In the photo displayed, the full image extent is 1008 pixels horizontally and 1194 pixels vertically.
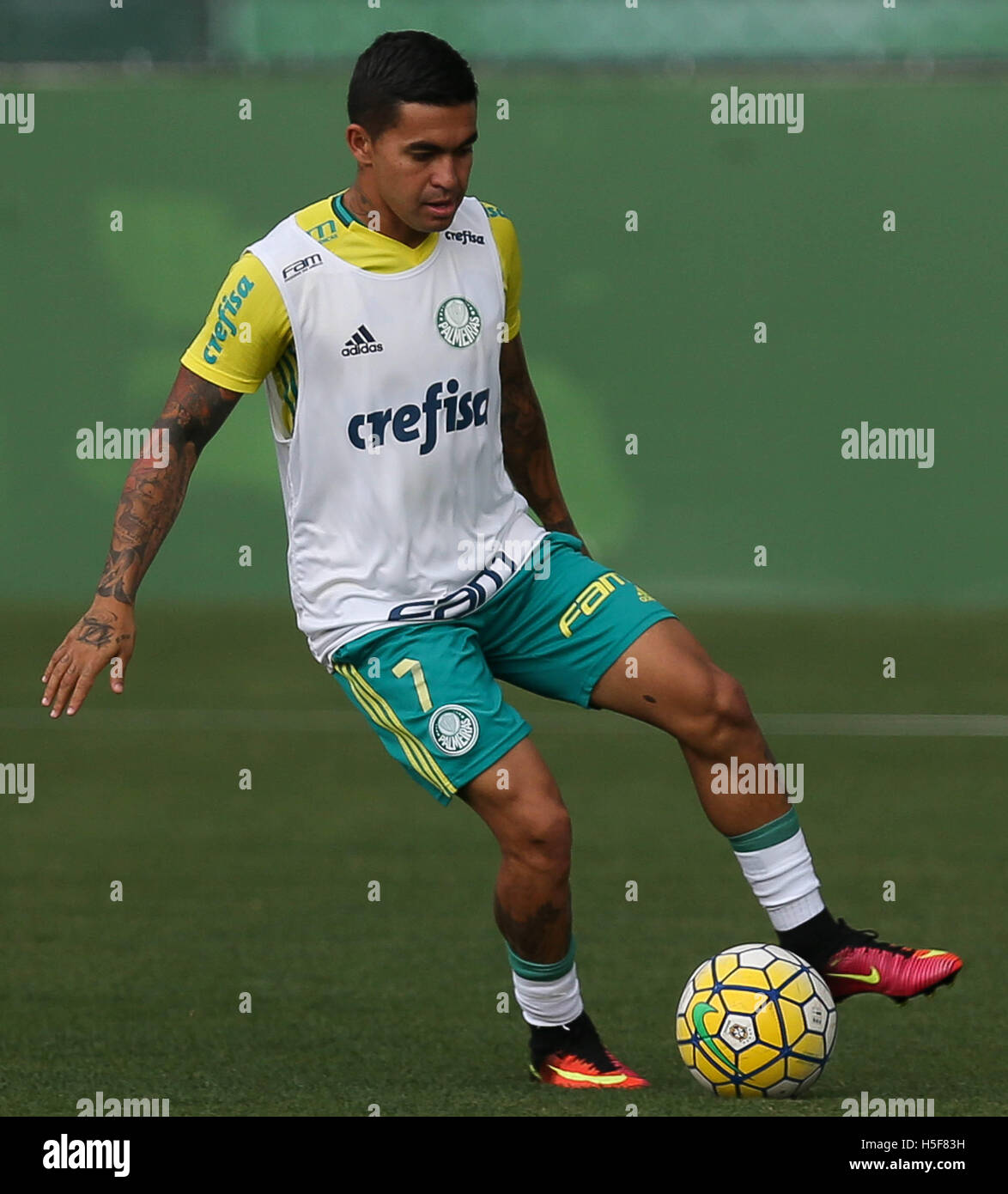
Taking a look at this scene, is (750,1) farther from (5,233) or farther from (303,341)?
(303,341)

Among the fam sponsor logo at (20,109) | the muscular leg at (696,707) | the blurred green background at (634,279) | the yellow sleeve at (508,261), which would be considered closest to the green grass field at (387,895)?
the muscular leg at (696,707)

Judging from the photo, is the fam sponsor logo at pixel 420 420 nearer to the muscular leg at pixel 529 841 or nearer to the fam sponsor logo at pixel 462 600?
the fam sponsor logo at pixel 462 600

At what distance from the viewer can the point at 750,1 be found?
1578 cm

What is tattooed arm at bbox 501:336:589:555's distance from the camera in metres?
5.24

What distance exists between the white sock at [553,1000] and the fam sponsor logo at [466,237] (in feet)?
5.36

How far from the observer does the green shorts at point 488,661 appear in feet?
15.5

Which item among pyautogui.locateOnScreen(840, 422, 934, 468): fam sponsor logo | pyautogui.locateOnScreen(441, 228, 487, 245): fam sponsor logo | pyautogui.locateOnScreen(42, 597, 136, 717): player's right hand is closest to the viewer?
pyautogui.locateOnScreen(42, 597, 136, 717): player's right hand

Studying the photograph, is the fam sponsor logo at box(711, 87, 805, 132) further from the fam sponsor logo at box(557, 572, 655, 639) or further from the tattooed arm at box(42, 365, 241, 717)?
the tattooed arm at box(42, 365, 241, 717)

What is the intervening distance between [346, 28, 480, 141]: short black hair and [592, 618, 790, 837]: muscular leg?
1.22 meters

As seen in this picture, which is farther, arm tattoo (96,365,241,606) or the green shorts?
the green shorts

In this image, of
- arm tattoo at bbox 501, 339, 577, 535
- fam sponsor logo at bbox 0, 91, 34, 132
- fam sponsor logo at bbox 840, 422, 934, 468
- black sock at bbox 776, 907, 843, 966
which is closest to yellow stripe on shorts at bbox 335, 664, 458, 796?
arm tattoo at bbox 501, 339, 577, 535

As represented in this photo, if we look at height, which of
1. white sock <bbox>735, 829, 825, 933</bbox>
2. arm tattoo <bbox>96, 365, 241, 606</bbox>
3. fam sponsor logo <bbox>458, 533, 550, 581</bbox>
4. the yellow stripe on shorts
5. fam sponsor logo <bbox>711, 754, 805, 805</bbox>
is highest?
arm tattoo <bbox>96, 365, 241, 606</bbox>
